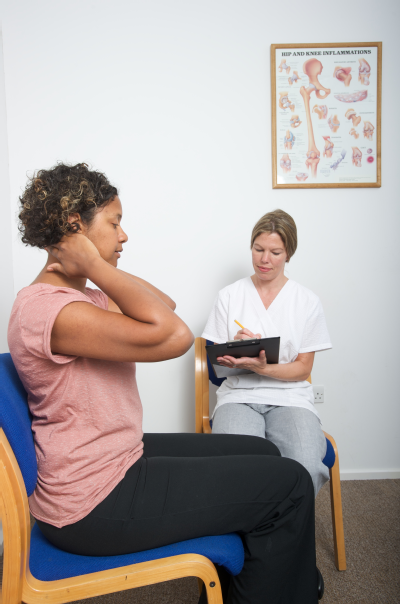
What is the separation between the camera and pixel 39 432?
0.86m

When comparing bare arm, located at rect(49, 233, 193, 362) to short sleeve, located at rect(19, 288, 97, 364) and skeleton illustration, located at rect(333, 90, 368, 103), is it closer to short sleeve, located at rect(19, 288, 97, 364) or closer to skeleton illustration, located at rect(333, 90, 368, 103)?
short sleeve, located at rect(19, 288, 97, 364)

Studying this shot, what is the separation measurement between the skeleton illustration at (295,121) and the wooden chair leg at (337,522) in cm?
155

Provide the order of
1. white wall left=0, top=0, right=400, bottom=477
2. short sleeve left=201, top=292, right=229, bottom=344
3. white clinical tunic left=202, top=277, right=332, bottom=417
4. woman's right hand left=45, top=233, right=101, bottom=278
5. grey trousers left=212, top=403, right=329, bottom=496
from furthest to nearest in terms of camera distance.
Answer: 1. white wall left=0, top=0, right=400, bottom=477
2. short sleeve left=201, top=292, right=229, bottom=344
3. white clinical tunic left=202, top=277, right=332, bottom=417
4. grey trousers left=212, top=403, right=329, bottom=496
5. woman's right hand left=45, top=233, right=101, bottom=278

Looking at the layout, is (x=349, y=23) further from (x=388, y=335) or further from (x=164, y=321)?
(x=164, y=321)

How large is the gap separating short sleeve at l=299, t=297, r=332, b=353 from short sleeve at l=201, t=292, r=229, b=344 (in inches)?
12.3

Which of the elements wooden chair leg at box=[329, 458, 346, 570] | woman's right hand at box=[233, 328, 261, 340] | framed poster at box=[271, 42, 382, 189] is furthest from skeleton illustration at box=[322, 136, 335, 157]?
wooden chair leg at box=[329, 458, 346, 570]

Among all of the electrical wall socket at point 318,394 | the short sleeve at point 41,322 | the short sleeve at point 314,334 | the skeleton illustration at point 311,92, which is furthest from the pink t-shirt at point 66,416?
the skeleton illustration at point 311,92

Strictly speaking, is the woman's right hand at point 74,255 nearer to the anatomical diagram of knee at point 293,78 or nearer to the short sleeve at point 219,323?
the short sleeve at point 219,323

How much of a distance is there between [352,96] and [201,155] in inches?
31.8

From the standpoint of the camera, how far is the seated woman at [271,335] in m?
1.46

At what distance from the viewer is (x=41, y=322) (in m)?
0.75

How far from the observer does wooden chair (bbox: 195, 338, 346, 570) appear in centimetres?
150

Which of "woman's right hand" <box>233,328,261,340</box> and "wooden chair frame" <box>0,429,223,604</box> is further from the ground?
"woman's right hand" <box>233,328,261,340</box>

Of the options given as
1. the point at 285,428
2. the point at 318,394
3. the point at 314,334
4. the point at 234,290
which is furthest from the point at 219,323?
the point at 318,394
